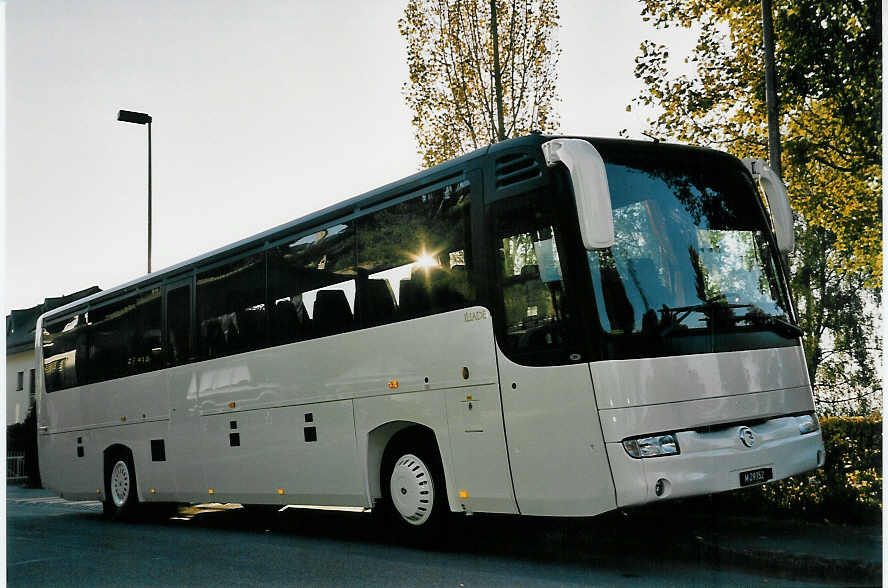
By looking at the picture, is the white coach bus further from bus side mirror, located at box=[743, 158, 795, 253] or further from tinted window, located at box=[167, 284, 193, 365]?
tinted window, located at box=[167, 284, 193, 365]

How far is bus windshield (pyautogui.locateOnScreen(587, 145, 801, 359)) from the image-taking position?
7688mm

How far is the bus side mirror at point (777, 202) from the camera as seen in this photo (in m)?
8.80

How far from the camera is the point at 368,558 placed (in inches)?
365

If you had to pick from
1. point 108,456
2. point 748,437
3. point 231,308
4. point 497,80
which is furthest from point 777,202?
point 108,456

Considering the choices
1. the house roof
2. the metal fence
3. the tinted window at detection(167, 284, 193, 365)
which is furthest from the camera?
the house roof

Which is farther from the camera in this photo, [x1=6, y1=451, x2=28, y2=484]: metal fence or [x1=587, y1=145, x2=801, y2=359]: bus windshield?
[x1=6, y1=451, x2=28, y2=484]: metal fence

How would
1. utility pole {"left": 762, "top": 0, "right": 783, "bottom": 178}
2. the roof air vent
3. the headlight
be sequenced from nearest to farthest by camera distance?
the roof air vent → the headlight → utility pole {"left": 762, "top": 0, "right": 783, "bottom": 178}

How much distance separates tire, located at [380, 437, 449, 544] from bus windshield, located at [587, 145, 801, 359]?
250 cm

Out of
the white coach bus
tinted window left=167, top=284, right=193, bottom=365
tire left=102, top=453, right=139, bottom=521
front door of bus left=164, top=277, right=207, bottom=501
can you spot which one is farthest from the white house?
the white coach bus

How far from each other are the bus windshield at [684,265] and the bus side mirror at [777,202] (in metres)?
0.20

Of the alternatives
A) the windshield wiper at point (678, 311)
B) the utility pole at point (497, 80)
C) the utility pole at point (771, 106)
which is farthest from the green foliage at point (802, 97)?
the windshield wiper at point (678, 311)

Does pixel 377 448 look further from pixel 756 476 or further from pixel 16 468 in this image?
pixel 16 468

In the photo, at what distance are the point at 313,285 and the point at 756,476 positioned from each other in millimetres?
4949

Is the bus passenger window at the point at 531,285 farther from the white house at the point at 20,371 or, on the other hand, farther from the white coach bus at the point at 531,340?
the white house at the point at 20,371
